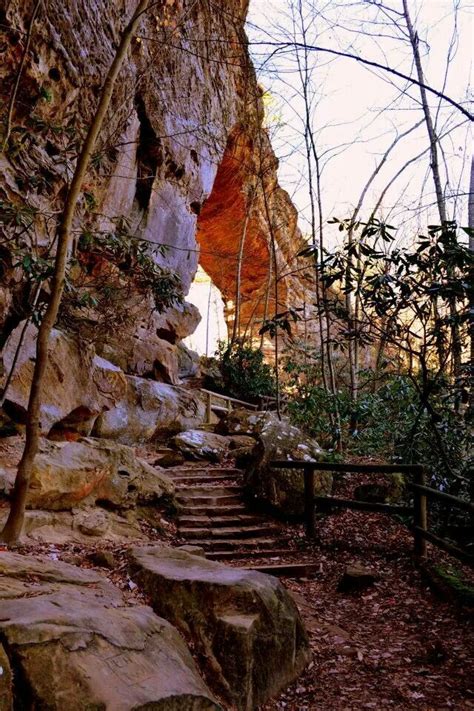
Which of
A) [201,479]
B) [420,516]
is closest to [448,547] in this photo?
[420,516]

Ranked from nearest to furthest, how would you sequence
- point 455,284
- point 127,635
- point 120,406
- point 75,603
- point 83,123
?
1. point 127,635
2. point 75,603
3. point 455,284
4. point 83,123
5. point 120,406

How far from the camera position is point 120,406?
9.95m

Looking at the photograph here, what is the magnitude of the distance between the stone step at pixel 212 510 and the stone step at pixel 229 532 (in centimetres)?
36

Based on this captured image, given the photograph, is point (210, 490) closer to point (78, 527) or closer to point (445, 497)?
point (78, 527)

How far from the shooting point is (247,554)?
553 cm

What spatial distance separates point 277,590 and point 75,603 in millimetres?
1505

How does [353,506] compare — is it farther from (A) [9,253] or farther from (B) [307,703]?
(A) [9,253]

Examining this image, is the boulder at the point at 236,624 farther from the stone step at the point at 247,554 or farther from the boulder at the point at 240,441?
the boulder at the point at 240,441

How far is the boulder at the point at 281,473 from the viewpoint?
6.54 meters

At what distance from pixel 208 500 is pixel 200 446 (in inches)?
90.4

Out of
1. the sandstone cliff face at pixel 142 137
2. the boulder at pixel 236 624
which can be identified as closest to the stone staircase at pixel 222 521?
the boulder at pixel 236 624

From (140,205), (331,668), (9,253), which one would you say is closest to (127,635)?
(331,668)

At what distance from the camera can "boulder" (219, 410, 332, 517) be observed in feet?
21.4

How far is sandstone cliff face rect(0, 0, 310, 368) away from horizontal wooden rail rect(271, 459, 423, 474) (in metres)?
3.65
